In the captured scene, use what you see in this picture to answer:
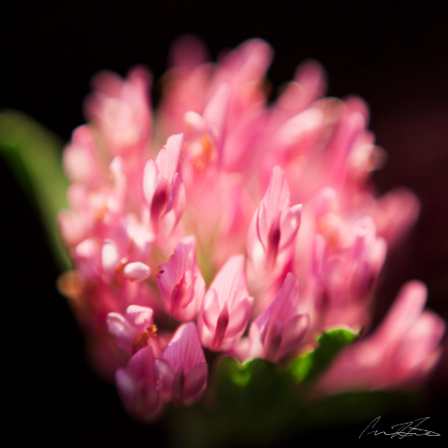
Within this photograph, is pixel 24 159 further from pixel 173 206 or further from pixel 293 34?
pixel 293 34

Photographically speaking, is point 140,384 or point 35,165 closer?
point 140,384

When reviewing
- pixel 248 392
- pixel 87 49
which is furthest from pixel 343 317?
pixel 87 49

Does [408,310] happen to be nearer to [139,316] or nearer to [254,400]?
[254,400]

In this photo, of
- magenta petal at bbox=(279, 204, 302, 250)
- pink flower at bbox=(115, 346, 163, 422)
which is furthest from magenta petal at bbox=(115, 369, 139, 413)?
magenta petal at bbox=(279, 204, 302, 250)

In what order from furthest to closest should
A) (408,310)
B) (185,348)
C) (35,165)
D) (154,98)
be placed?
(154,98)
(35,165)
(408,310)
(185,348)

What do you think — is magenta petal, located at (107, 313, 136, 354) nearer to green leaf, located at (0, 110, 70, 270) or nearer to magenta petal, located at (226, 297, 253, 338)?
magenta petal, located at (226, 297, 253, 338)

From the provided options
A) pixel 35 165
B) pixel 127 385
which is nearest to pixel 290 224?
pixel 127 385
